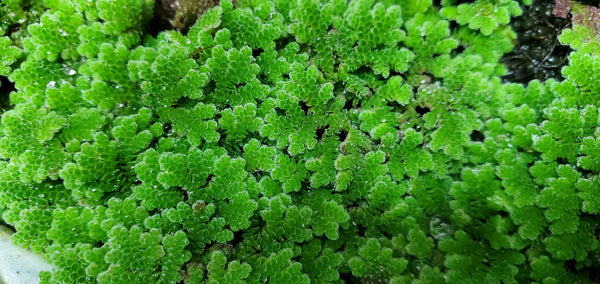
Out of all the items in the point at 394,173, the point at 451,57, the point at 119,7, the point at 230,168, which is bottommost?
the point at 230,168

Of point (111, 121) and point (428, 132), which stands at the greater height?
point (428, 132)

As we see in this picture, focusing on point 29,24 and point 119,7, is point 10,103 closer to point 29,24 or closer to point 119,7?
point 29,24

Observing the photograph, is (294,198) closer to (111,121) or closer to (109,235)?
(109,235)

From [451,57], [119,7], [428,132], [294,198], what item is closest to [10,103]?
[119,7]

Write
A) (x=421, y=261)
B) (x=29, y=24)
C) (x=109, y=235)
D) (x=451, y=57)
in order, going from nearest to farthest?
(x=109, y=235), (x=421, y=261), (x=29, y=24), (x=451, y=57)

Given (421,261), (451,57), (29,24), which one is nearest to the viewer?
(421,261)

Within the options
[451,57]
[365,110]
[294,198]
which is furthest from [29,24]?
[451,57]

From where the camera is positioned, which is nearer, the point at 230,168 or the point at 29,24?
the point at 230,168
